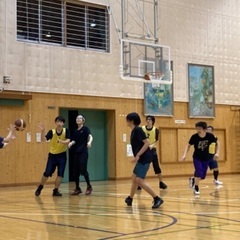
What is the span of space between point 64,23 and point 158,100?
5082 mm

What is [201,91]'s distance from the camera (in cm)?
2241

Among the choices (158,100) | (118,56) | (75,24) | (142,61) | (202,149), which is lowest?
(202,149)

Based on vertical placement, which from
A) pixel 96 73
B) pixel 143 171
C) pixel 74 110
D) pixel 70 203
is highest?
pixel 96 73

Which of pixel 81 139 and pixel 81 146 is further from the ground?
pixel 81 139

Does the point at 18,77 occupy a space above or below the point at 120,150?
above

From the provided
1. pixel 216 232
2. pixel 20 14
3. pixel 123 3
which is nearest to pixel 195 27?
pixel 123 3

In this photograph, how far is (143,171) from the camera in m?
9.48

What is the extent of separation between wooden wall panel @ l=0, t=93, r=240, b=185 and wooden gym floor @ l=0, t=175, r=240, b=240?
596 cm

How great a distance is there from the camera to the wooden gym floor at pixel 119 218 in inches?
250

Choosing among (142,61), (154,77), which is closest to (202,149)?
(154,77)

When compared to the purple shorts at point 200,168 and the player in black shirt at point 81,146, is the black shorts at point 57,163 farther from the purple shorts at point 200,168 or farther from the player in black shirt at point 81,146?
the purple shorts at point 200,168

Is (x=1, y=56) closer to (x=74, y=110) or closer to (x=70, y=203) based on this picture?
(x=74, y=110)

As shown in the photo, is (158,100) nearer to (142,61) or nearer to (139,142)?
(142,61)

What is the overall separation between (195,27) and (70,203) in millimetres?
13955
